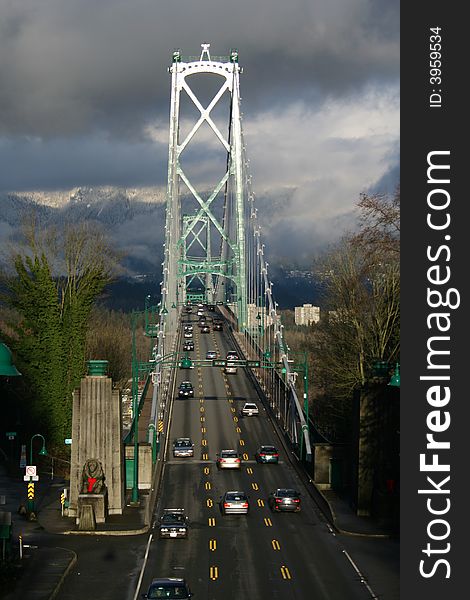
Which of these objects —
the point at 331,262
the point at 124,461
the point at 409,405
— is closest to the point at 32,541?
the point at 124,461

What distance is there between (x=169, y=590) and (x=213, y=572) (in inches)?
251

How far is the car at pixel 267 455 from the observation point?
2625 inches

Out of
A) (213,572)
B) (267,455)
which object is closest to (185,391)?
(267,455)

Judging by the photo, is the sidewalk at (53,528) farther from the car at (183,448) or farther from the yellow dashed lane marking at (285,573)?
the car at (183,448)

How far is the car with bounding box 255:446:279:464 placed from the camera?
2625 inches

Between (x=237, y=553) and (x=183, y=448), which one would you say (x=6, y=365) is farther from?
(x=183, y=448)

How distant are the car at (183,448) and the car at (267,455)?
4393 millimetres

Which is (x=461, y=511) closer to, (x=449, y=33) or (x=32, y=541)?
(x=449, y=33)

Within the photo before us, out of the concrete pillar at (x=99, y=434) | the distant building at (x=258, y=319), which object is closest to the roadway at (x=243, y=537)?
the concrete pillar at (x=99, y=434)

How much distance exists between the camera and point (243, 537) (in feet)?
153

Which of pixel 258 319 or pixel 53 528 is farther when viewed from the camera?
pixel 258 319

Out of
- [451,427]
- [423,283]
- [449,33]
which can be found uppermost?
[449,33]

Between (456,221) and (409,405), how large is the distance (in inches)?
170

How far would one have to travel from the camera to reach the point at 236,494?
52.8m
